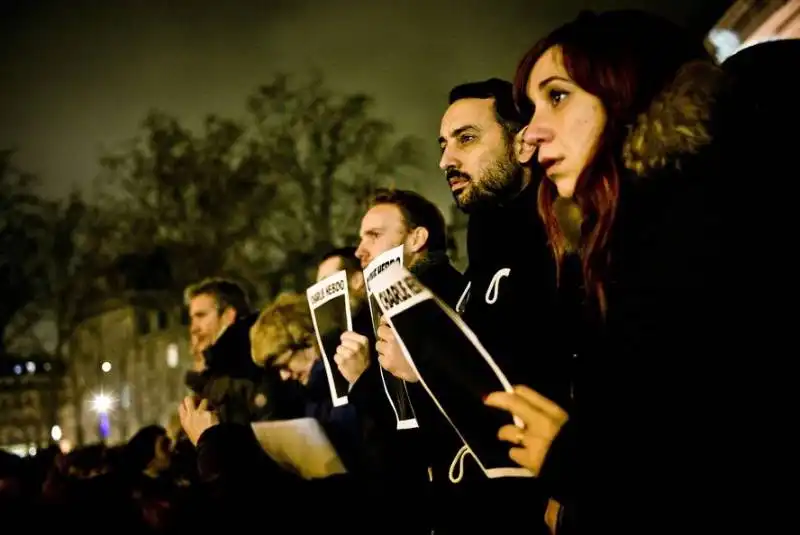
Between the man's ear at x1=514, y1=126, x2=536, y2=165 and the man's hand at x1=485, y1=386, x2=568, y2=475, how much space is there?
67 centimetres

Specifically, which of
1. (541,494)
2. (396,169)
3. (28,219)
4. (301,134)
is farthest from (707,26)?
(28,219)

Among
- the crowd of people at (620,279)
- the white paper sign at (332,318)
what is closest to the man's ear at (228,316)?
the white paper sign at (332,318)

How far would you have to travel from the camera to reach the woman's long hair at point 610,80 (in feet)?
4.95

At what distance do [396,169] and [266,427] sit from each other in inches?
229

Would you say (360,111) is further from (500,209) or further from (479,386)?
(479,386)

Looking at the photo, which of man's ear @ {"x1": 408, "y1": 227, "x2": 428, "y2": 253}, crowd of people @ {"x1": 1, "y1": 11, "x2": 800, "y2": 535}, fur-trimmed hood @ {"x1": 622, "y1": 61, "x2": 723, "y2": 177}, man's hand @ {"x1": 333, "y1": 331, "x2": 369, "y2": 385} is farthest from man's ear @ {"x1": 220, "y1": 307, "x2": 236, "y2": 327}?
fur-trimmed hood @ {"x1": 622, "y1": 61, "x2": 723, "y2": 177}

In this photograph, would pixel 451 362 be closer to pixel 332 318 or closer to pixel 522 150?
pixel 522 150

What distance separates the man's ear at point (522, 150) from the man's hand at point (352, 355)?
810 mm

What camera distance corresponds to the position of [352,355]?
263 centimetres

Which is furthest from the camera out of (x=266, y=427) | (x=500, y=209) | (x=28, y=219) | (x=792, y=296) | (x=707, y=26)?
(x=28, y=219)

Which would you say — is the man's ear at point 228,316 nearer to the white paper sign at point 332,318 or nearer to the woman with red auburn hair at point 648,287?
the white paper sign at point 332,318

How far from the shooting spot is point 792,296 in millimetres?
1311

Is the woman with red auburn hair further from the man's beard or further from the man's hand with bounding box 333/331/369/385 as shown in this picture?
the man's hand with bounding box 333/331/369/385

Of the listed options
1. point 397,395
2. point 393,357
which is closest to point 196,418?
point 397,395
